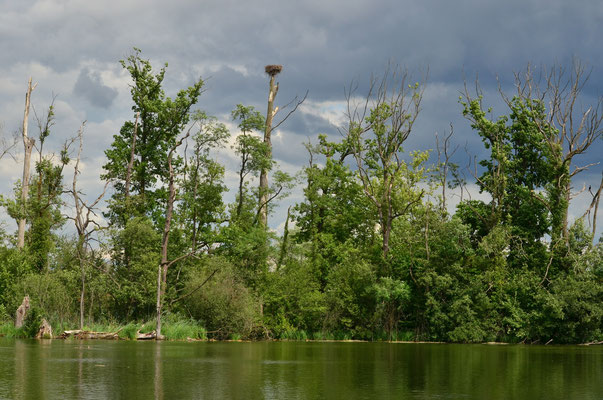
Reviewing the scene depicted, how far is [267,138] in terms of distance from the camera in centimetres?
5884

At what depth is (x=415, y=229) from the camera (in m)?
48.0

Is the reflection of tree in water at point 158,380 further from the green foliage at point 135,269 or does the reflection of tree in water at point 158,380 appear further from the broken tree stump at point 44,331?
the green foliage at point 135,269

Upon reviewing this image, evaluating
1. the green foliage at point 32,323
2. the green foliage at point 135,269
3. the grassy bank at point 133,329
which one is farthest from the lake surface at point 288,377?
the green foliage at point 135,269

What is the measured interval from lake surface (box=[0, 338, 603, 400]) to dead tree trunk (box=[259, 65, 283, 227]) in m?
29.7

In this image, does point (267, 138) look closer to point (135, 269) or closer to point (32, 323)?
point (135, 269)

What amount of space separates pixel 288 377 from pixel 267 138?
4254cm

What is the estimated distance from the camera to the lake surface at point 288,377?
14188 millimetres

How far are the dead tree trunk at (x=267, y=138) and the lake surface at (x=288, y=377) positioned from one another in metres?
29.7

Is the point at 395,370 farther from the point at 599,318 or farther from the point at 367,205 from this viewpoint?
the point at 367,205

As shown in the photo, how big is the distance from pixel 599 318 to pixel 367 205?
19755 millimetres

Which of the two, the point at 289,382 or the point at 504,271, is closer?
the point at 289,382

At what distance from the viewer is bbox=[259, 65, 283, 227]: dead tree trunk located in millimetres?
55406

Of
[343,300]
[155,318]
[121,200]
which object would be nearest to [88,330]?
[155,318]

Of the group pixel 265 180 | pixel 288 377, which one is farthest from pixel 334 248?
pixel 288 377
